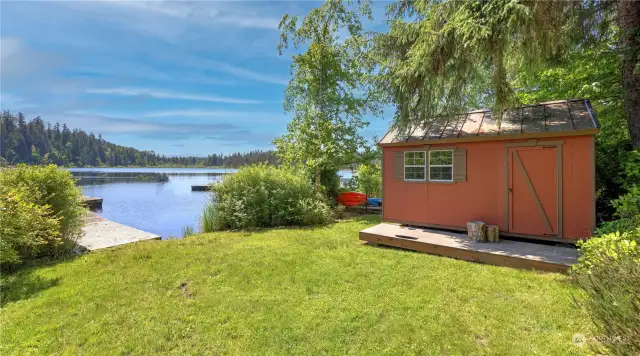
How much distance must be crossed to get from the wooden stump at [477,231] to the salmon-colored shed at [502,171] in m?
0.55

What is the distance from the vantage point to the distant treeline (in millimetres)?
24125

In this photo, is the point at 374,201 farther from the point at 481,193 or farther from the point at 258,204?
the point at 481,193

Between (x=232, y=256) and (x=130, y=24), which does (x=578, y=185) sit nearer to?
(x=232, y=256)

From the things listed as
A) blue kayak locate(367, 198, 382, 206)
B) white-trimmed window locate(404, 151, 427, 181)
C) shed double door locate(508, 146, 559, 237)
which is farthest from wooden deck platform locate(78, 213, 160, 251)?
shed double door locate(508, 146, 559, 237)

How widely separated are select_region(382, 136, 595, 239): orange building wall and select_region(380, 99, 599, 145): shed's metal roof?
20 centimetres

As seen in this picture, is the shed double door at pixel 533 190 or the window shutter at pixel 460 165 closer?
the shed double door at pixel 533 190

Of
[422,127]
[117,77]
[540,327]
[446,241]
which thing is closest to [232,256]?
[446,241]

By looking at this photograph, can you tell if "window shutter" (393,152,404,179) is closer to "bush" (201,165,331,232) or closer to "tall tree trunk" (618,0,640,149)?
"bush" (201,165,331,232)

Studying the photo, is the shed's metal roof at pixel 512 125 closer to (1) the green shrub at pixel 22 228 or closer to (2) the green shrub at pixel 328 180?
(2) the green shrub at pixel 328 180

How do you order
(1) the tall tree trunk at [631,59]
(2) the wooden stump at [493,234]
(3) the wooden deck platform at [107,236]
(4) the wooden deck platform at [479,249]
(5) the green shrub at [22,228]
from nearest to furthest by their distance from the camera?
(5) the green shrub at [22,228] → (4) the wooden deck platform at [479,249] → (1) the tall tree trunk at [631,59] → (2) the wooden stump at [493,234] → (3) the wooden deck platform at [107,236]

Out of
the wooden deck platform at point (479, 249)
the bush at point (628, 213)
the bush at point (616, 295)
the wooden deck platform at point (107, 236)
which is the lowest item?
the wooden deck platform at point (107, 236)

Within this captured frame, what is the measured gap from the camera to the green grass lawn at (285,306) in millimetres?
2434

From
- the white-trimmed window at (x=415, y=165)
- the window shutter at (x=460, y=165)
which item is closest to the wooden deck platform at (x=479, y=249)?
the window shutter at (x=460, y=165)

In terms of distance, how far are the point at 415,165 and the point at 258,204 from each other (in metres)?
4.42
